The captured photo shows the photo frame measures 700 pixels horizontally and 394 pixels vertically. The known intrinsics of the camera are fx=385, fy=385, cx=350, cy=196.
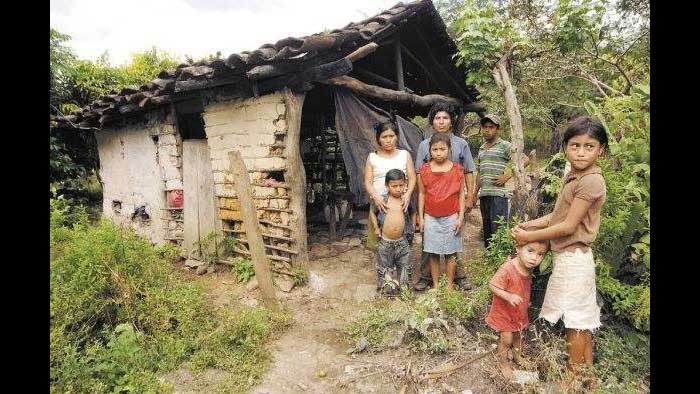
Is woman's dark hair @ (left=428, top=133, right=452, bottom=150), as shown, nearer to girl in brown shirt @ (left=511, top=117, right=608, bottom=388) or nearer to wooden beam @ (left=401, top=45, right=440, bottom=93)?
girl in brown shirt @ (left=511, top=117, right=608, bottom=388)

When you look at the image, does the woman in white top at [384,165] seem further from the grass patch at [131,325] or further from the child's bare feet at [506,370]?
the child's bare feet at [506,370]

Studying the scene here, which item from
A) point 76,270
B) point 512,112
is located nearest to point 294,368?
point 76,270

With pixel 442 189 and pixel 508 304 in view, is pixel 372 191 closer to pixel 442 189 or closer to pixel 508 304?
pixel 442 189

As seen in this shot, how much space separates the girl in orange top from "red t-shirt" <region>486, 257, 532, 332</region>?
121 centimetres

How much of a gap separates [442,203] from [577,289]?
157cm

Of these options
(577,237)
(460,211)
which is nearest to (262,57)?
(460,211)

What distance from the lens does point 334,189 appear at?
686cm

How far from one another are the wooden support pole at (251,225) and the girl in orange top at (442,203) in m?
1.67

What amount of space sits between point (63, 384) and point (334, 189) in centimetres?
476

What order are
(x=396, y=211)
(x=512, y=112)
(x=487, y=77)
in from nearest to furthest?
(x=396, y=211)
(x=512, y=112)
(x=487, y=77)

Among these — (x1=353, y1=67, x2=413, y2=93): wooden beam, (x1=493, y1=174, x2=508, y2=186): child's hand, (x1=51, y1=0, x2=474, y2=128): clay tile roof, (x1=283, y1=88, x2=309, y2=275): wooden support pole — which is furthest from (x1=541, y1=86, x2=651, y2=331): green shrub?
(x1=353, y1=67, x2=413, y2=93): wooden beam

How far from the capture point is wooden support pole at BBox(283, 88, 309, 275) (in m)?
4.52

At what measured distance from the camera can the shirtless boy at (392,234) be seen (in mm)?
3969

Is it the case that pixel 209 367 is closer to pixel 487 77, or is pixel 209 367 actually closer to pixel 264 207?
pixel 264 207
